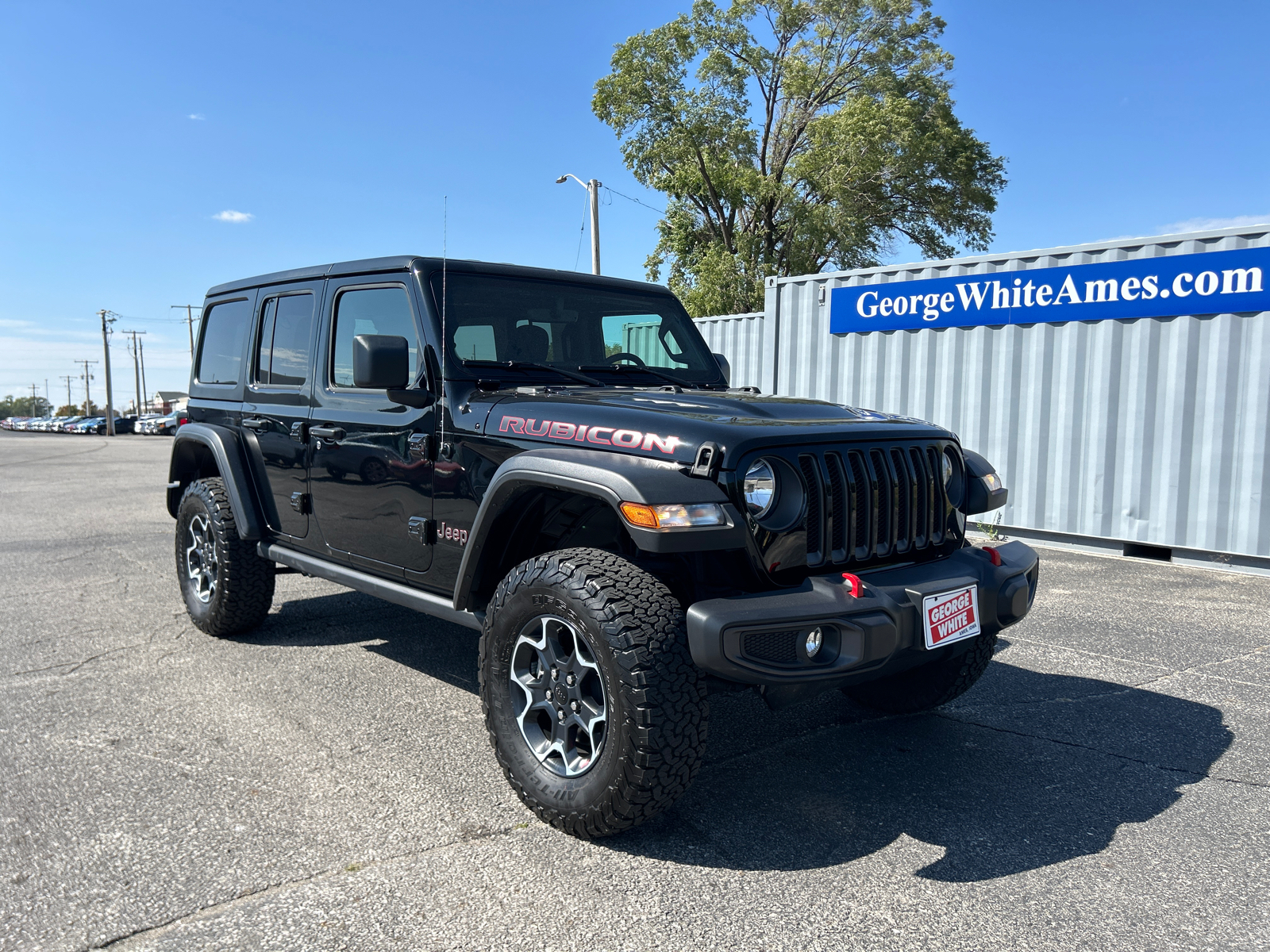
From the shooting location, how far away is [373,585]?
3.98 metres

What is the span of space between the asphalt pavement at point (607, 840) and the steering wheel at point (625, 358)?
165cm

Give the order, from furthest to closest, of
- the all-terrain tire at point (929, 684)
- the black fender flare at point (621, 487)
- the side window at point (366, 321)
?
the side window at point (366, 321) → the all-terrain tire at point (929, 684) → the black fender flare at point (621, 487)

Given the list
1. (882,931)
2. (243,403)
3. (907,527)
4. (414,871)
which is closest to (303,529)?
(243,403)

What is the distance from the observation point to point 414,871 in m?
2.67

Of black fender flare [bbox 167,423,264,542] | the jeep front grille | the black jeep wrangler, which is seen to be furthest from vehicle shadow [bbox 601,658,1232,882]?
black fender flare [bbox 167,423,264,542]

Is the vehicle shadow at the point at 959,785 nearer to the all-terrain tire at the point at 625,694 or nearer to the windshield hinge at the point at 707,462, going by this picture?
the all-terrain tire at the point at 625,694

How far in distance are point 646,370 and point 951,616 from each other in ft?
6.29

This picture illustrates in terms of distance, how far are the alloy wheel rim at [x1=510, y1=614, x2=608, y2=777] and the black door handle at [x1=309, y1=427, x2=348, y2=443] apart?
64.5 inches

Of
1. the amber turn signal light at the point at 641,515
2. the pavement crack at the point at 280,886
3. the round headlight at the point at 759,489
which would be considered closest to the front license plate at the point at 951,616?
the round headlight at the point at 759,489

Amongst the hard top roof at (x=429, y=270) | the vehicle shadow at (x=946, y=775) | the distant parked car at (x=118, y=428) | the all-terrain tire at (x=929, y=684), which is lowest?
the distant parked car at (x=118, y=428)

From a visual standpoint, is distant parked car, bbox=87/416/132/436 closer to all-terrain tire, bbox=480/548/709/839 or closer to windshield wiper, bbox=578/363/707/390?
windshield wiper, bbox=578/363/707/390

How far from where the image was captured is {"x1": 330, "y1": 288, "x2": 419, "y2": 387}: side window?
12.9ft

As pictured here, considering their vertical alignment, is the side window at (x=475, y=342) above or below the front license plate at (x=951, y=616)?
above

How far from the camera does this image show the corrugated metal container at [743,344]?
11.6 metres
